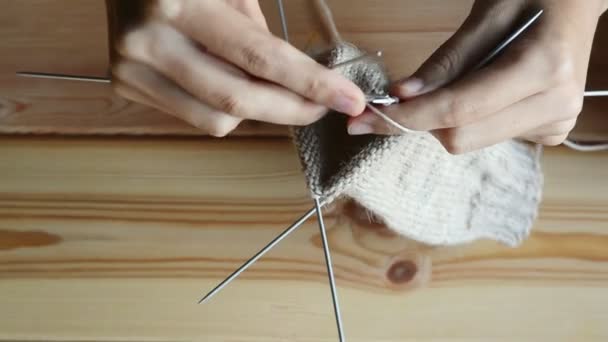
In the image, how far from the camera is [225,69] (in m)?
0.42

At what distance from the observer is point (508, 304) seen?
65cm

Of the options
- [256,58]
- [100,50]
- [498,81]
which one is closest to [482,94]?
[498,81]

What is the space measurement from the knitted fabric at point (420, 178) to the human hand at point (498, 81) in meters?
0.06

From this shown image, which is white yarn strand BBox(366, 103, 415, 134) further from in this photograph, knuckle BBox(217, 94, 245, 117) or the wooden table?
the wooden table

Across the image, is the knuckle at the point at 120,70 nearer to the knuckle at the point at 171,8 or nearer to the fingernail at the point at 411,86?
the knuckle at the point at 171,8

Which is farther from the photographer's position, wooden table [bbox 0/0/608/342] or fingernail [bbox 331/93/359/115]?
wooden table [bbox 0/0/608/342]

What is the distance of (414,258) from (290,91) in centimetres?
31

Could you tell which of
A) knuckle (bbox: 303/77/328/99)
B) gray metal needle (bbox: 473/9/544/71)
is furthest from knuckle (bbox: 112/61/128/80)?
gray metal needle (bbox: 473/9/544/71)

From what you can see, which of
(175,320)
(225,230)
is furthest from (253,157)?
(175,320)

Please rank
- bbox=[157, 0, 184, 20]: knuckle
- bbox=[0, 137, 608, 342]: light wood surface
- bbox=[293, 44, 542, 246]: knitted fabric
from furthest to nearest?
1. bbox=[0, 137, 608, 342]: light wood surface
2. bbox=[293, 44, 542, 246]: knitted fabric
3. bbox=[157, 0, 184, 20]: knuckle

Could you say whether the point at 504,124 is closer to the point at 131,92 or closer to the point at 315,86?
the point at 315,86

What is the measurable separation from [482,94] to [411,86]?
47 mm

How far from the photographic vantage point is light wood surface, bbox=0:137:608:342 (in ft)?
2.14

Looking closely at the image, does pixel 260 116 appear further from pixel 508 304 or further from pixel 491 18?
pixel 508 304
